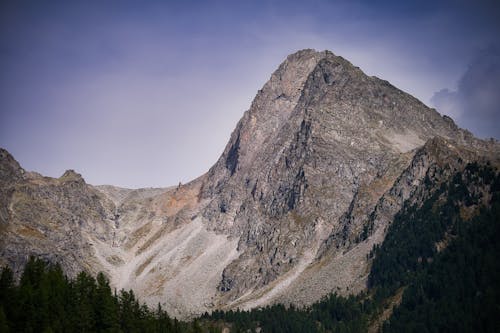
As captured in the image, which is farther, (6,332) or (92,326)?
(92,326)

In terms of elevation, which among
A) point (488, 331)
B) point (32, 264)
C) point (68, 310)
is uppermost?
point (32, 264)

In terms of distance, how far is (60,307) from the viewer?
428 ft

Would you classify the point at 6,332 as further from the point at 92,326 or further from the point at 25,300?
the point at 92,326

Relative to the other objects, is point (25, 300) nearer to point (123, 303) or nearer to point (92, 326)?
point (92, 326)

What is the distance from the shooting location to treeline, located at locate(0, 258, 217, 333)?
12375 centimetres

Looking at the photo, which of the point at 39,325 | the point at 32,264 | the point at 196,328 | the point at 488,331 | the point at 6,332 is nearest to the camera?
the point at 6,332

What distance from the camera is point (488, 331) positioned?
198625mm

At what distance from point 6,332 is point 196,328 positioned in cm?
6277

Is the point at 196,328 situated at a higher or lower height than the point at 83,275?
lower

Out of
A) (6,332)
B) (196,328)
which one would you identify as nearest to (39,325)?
(6,332)

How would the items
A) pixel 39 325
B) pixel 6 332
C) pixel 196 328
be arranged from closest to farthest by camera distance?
1. pixel 6 332
2. pixel 39 325
3. pixel 196 328

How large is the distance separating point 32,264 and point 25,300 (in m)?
21.9

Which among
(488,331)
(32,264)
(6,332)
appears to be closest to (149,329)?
(32,264)

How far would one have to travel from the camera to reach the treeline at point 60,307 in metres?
124
